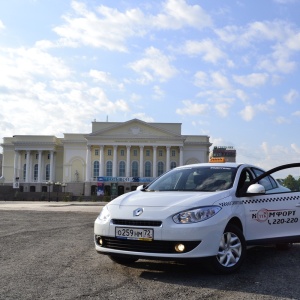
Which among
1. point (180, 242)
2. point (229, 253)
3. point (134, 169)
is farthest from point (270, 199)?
point (134, 169)

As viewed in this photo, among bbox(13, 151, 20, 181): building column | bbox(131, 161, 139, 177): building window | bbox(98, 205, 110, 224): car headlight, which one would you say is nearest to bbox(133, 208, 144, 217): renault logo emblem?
bbox(98, 205, 110, 224): car headlight

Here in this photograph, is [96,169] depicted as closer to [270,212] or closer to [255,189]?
[270,212]

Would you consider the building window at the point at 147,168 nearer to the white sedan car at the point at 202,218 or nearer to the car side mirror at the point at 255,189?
the white sedan car at the point at 202,218

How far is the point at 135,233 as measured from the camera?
571cm

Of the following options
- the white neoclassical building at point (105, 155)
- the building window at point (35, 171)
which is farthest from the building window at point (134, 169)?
the building window at point (35, 171)

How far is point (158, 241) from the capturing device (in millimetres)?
5594

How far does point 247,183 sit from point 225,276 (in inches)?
67.0

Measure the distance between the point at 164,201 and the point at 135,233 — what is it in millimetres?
599

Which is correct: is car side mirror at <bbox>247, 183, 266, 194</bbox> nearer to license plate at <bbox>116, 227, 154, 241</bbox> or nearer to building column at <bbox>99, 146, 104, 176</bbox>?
license plate at <bbox>116, 227, 154, 241</bbox>

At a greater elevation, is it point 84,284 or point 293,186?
point 293,186

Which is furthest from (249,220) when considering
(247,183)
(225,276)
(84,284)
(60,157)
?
(60,157)

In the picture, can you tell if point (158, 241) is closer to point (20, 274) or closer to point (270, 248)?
point (20, 274)

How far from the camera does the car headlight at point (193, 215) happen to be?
18.4 feet

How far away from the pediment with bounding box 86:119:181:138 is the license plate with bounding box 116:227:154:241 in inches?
3460
